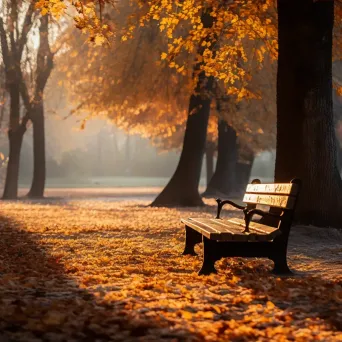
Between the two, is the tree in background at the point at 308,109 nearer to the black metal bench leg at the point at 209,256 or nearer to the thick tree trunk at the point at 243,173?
the black metal bench leg at the point at 209,256

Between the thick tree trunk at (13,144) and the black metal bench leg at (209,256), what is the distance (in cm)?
2025

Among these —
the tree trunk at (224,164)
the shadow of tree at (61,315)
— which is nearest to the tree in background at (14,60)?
the tree trunk at (224,164)

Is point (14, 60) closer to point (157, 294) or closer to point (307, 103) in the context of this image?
point (307, 103)

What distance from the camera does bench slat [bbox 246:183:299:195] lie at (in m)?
6.80

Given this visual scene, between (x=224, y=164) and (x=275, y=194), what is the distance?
20905 mm

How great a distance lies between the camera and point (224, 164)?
28.2 meters

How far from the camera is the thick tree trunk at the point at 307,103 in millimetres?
10406

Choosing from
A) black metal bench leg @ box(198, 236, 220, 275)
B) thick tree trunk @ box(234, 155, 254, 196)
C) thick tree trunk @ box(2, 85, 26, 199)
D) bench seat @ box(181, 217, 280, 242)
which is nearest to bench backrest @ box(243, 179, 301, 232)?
bench seat @ box(181, 217, 280, 242)

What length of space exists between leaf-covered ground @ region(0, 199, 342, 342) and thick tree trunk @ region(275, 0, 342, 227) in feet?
3.39

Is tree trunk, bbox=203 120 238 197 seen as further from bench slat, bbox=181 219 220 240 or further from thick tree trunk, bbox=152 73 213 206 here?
bench slat, bbox=181 219 220 240

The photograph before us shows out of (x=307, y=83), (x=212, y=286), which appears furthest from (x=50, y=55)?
(x=212, y=286)

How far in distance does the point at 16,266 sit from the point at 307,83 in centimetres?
574

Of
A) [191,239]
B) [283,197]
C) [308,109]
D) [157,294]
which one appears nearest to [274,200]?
[283,197]

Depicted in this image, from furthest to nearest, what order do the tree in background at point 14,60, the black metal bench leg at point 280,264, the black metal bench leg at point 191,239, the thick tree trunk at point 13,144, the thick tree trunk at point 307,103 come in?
the thick tree trunk at point 13,144 < the tree in background at point 14,60 < the thick tree trunk at point 307,103 < the black metal bench leg at point 191,239 < the black metal bench leg at point 280,264
